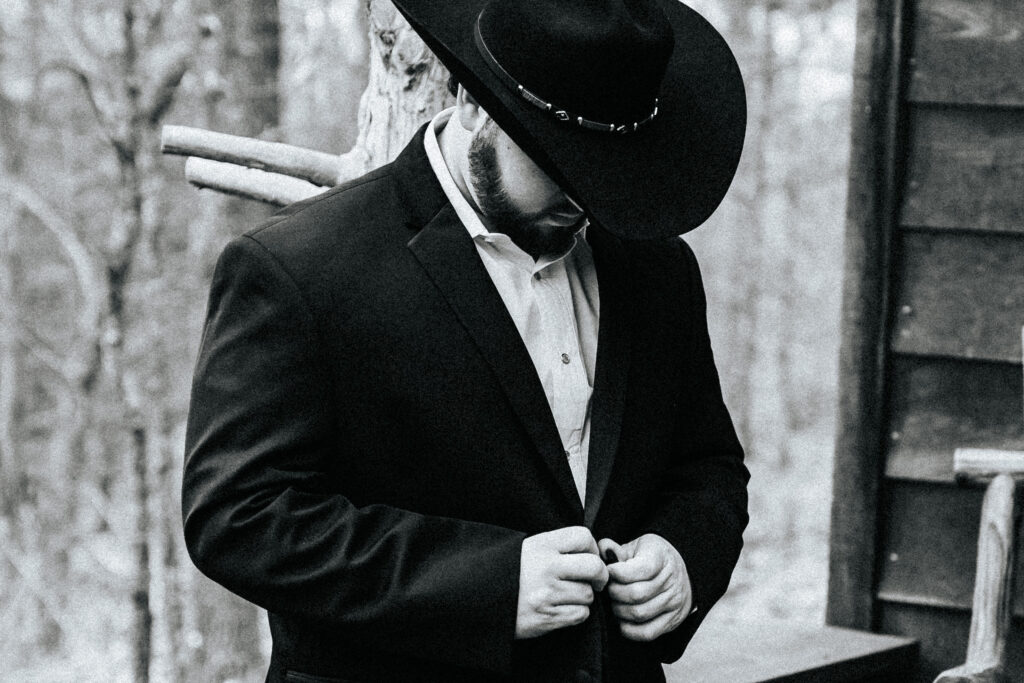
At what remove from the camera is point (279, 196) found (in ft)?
7.86

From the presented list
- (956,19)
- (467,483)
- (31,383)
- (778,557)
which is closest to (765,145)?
(778,557)

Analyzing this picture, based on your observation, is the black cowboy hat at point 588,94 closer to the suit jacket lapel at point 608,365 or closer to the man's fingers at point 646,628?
the suit jacket lapel at point 608,365

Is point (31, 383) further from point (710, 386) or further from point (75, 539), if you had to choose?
point (710, 386)

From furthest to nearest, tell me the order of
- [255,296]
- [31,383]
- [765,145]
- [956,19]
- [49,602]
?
[765,145] < [31,383] < [49,602] < [956,19] < [255,296]

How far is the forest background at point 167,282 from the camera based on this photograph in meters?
5.80

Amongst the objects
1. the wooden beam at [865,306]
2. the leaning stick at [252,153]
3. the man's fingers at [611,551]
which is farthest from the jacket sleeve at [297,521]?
the wooden beam at [865,306]

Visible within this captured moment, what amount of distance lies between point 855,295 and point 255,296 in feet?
5.90

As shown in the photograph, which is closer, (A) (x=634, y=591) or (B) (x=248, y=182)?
(A) (x=634, y=591)

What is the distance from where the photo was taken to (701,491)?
1.91 meters

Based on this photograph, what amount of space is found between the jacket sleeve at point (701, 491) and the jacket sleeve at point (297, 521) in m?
0.33

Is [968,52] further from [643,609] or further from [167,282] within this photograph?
[167,282]

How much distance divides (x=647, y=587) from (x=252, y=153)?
1145 mm

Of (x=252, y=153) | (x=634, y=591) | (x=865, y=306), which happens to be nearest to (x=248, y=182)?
(x=252, y=153)

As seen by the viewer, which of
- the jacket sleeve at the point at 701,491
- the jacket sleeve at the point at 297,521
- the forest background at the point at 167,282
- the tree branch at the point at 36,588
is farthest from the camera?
the tree branch at the point at 36,588
